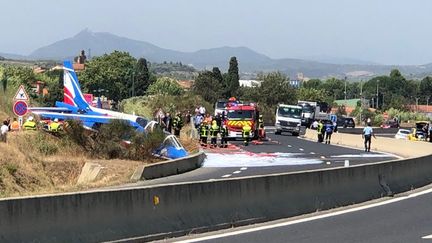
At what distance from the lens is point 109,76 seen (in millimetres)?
164875

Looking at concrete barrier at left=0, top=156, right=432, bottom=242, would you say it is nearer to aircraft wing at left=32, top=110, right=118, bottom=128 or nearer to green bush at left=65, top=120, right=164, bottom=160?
green bush at left=65, top=120, right=164, bottom=160

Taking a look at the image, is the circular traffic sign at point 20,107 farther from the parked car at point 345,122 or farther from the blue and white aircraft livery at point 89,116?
the parked car at point 345,122

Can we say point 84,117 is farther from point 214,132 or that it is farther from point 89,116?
point 214,132

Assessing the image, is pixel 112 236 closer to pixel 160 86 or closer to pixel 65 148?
pixel 65 148

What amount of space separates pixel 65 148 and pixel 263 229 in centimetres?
2440

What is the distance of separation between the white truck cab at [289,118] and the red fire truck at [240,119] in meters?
13.7

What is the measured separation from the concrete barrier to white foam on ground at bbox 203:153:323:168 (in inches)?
533

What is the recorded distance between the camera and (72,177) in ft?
101

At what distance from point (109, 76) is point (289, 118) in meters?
108

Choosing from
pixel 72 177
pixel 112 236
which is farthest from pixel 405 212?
pixel 72 177

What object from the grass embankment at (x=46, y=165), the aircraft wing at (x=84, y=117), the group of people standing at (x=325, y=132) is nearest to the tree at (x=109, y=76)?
the group of people standing at (x=325, y=132)

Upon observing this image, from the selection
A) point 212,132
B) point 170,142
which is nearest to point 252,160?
point 170,142

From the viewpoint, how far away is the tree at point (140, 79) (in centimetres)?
17250

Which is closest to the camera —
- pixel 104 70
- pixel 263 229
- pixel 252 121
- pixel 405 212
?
pixel 263 229
